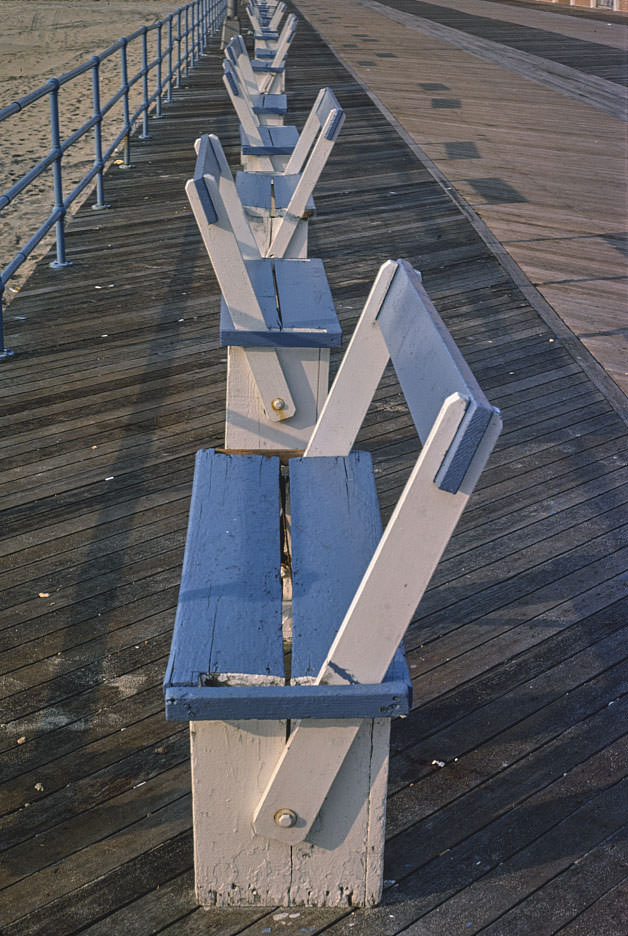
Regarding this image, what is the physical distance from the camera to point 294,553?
2.17 meters

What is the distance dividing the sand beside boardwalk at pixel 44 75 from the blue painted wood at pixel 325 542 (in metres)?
7.57

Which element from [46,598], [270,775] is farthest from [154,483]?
[270,775]

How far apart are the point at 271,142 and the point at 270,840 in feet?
15.7

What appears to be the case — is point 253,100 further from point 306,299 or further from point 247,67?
point 306,299

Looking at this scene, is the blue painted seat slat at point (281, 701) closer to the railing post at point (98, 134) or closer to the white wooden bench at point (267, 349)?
the white wooden bench at point (267, 349)

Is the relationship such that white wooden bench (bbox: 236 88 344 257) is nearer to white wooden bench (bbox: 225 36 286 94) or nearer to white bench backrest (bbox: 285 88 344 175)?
white bench backrest (bbox: 285 88 344 175)

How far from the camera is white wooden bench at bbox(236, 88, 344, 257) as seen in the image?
402 centimetres

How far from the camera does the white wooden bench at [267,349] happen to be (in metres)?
2.95

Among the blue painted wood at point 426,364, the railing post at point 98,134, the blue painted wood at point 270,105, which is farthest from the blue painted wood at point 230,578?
the blue painted wood at point 270,105

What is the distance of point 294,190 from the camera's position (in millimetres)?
4578

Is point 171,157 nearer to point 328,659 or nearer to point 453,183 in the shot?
point 453,183

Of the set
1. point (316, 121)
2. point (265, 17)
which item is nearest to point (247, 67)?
point (316, 121)

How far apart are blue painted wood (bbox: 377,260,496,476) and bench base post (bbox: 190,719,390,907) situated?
0.56m

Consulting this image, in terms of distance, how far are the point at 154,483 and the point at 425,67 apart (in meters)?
13.2
